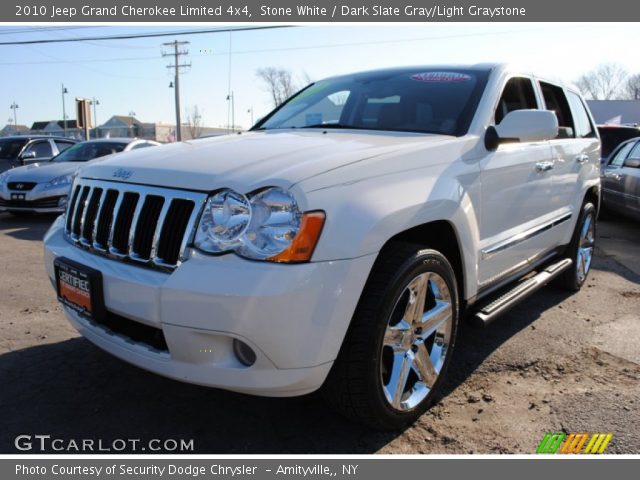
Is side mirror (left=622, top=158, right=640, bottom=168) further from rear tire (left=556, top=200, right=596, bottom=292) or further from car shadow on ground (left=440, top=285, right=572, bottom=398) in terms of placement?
car shadow on ground (left=440, top=285, right=572, bottom=398)

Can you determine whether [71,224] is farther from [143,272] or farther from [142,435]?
[142,435]

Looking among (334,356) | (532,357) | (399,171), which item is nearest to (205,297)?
(334,356)

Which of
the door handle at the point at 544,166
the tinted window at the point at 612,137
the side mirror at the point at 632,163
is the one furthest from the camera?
the tinted window at the point at 612,137

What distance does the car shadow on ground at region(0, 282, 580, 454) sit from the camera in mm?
2400

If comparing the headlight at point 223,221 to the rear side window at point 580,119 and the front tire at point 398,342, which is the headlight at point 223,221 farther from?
the rear side window at point 580,119

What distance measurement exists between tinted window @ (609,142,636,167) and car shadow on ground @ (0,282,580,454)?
680cm

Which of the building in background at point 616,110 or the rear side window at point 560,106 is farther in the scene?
the building in background at point 616,110

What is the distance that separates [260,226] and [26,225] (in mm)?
7966

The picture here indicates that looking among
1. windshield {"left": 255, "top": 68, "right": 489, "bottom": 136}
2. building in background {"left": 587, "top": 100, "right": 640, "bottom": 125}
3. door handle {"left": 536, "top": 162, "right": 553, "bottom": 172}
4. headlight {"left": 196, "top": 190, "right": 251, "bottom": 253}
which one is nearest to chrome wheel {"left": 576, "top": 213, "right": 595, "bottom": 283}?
door handle {"left": 536, "top": 162, "right": 553, "bottom": 172}

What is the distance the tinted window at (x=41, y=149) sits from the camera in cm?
1125

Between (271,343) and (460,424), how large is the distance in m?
1.20

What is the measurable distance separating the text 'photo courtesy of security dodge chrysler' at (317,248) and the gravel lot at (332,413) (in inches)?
9.3

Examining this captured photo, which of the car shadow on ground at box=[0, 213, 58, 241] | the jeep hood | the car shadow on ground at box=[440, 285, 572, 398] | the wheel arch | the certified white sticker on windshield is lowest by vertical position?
the car shadow on ground at box=[0, 213, 58, 241]

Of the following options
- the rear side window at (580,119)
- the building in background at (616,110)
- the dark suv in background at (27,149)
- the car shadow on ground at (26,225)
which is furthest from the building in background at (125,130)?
the rear side window at (580,119)
